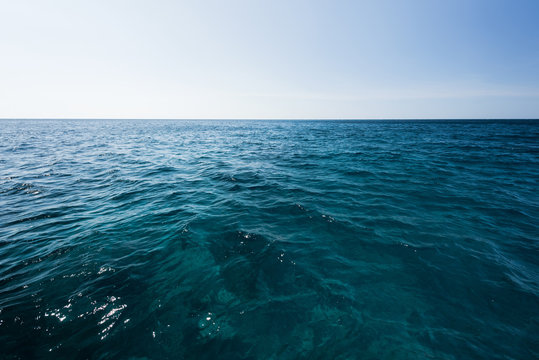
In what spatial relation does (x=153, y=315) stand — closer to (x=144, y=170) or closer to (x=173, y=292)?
(x=173, y=292)

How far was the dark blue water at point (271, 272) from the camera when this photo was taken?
3584mm

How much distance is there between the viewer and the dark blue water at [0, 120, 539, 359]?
3.58m

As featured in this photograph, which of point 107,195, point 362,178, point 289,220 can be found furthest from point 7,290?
point 362,178

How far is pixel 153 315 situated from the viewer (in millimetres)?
4016

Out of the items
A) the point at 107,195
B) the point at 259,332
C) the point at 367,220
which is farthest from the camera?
the point at 107,195

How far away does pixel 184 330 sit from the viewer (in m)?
3.79

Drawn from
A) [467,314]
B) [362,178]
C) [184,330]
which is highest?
[362,178]

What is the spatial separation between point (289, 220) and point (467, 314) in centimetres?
490

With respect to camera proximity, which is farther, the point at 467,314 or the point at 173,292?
the point at 173,292

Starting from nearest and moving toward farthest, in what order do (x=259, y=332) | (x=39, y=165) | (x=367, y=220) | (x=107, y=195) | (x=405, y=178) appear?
(x=259, y=332), (x=367, y=220), (x=107, y=195), (x=405, y=178), (x=39, y=165)

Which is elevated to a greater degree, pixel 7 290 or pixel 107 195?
pixel 107 195

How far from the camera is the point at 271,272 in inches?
199

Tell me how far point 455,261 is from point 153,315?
748cm

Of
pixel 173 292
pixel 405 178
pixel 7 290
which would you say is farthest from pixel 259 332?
pixel 405 178
